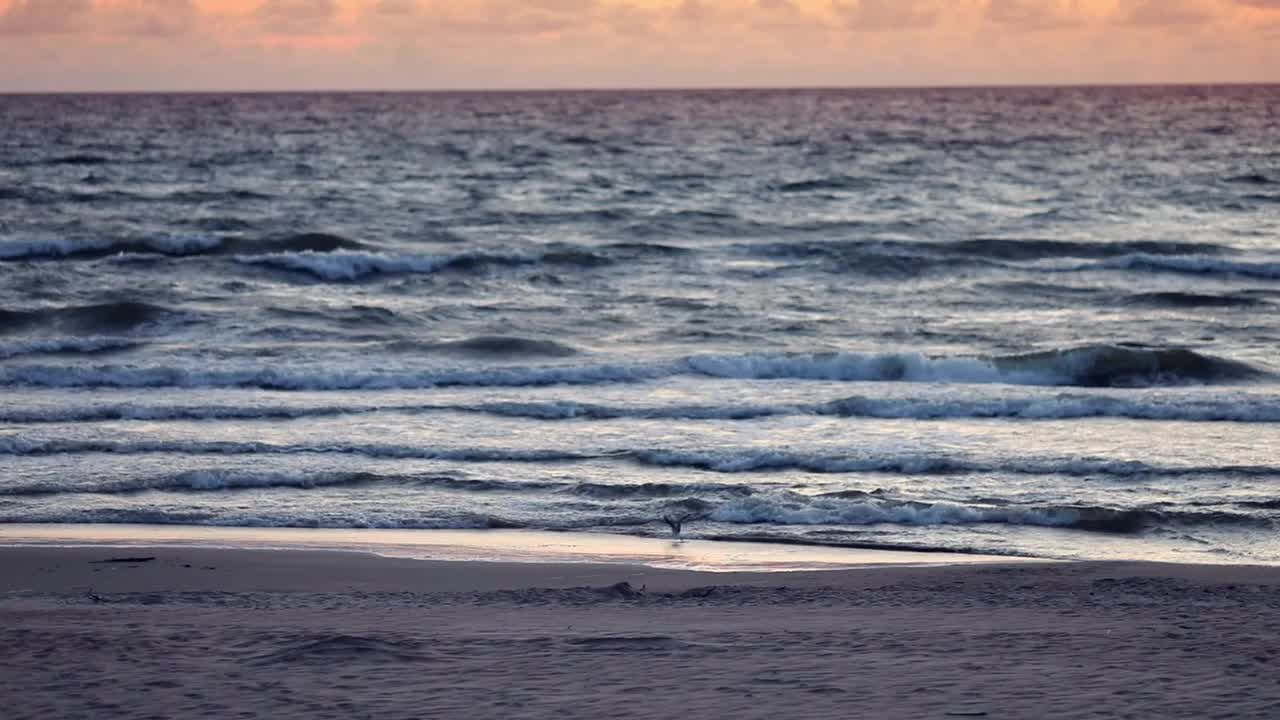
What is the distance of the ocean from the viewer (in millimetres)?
13258

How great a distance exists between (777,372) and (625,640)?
509 inches

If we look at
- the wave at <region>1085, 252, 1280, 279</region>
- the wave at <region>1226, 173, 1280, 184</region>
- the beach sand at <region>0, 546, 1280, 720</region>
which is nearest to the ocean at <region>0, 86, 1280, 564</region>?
the wave at <region>1085, 252, 1280, 279</region>

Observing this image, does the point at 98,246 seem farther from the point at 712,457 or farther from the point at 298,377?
the point at 712,457

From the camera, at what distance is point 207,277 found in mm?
30547

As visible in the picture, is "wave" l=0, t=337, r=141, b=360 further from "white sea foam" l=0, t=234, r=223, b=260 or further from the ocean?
"white sea foam" l=0, t=234, r=223, b=260

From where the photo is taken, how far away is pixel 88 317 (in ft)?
84.8

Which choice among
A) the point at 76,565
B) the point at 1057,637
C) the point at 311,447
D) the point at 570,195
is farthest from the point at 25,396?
the point at 570,195

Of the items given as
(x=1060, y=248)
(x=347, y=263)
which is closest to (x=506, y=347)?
(x=347, y=263)

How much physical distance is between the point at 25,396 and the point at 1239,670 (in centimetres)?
1568

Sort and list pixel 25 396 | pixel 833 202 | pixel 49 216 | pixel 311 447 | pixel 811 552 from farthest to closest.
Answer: pixel 833 202 → pixel 49 216 → pixel 25 396 → pixel 311 447 → pixel 811 552

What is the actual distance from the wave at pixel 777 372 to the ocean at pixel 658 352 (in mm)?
61

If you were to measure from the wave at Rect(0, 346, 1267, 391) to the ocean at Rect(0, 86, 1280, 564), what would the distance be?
0.20ft

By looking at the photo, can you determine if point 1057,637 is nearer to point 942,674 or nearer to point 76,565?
point 942,674

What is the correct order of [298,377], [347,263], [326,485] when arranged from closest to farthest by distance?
[326,485]
[298,377]
[347,263]
